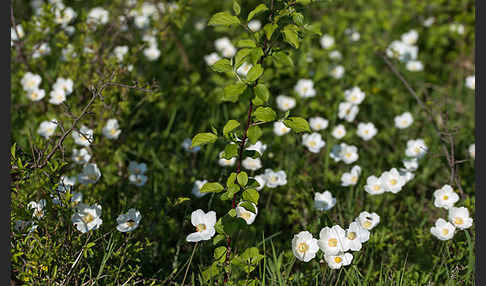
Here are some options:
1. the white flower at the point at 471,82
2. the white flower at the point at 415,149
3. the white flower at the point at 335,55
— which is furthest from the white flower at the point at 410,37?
the white flower at the point at 415,149

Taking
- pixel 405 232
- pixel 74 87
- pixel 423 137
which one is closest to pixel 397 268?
pixel 405 232

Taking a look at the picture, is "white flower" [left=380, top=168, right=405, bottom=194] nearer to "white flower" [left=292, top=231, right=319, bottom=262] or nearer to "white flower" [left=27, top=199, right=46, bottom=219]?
"white flower" [left=292, top=231, right=319, bottom=262]

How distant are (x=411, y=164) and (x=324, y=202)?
0.68 meters

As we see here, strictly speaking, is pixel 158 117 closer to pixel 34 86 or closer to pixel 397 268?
pixel 34 86

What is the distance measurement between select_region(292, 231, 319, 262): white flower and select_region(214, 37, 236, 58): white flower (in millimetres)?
1951

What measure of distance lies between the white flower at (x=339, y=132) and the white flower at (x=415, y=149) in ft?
1.30

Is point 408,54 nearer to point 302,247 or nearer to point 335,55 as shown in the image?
point 335,55

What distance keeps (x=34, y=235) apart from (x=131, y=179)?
0.76m

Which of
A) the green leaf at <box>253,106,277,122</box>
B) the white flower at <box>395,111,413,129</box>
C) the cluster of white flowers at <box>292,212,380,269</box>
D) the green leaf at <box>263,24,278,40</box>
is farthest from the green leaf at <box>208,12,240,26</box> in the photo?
the white flower at <box>395,111,413,129</box>

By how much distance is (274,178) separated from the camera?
8.56ft

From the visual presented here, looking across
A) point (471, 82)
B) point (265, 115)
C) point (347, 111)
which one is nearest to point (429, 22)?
point (471, 82)

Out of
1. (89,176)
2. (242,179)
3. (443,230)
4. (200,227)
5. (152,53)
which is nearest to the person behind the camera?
(242,179)

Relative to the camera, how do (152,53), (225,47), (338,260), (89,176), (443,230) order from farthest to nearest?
(225,47) → (152,53) → (89,176) → (443,230) → (338,260)

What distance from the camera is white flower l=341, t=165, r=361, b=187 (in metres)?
2.71
